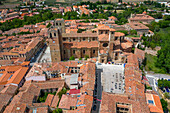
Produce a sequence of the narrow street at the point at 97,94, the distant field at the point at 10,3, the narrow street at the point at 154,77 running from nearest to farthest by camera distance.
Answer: the narrow street at the point at 97,94
the narrow street at the point at 154,77
the distant field at the point at 10,3

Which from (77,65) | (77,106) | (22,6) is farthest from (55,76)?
(22,6)

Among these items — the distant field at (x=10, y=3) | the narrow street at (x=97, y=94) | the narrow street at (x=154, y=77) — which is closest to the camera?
the narrow street at (x=97, y=94)

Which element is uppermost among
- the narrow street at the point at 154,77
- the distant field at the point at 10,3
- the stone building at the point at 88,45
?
the distant field at the point at 10,3

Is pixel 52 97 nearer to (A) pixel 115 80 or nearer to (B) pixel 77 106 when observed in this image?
(B) pixel 77 106

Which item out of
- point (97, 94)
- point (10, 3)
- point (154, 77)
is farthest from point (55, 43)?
point (10, 3)

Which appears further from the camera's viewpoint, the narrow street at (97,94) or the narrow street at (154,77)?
the narrow street at (154,77)

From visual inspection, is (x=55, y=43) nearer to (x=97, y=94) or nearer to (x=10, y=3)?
(x=97, y=94)

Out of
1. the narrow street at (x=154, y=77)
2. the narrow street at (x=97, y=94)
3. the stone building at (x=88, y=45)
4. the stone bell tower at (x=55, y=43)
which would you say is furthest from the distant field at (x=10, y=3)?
the narrow street at (x=154, y=77)

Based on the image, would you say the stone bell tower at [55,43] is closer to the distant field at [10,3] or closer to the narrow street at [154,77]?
the narrow street at [154,77]
